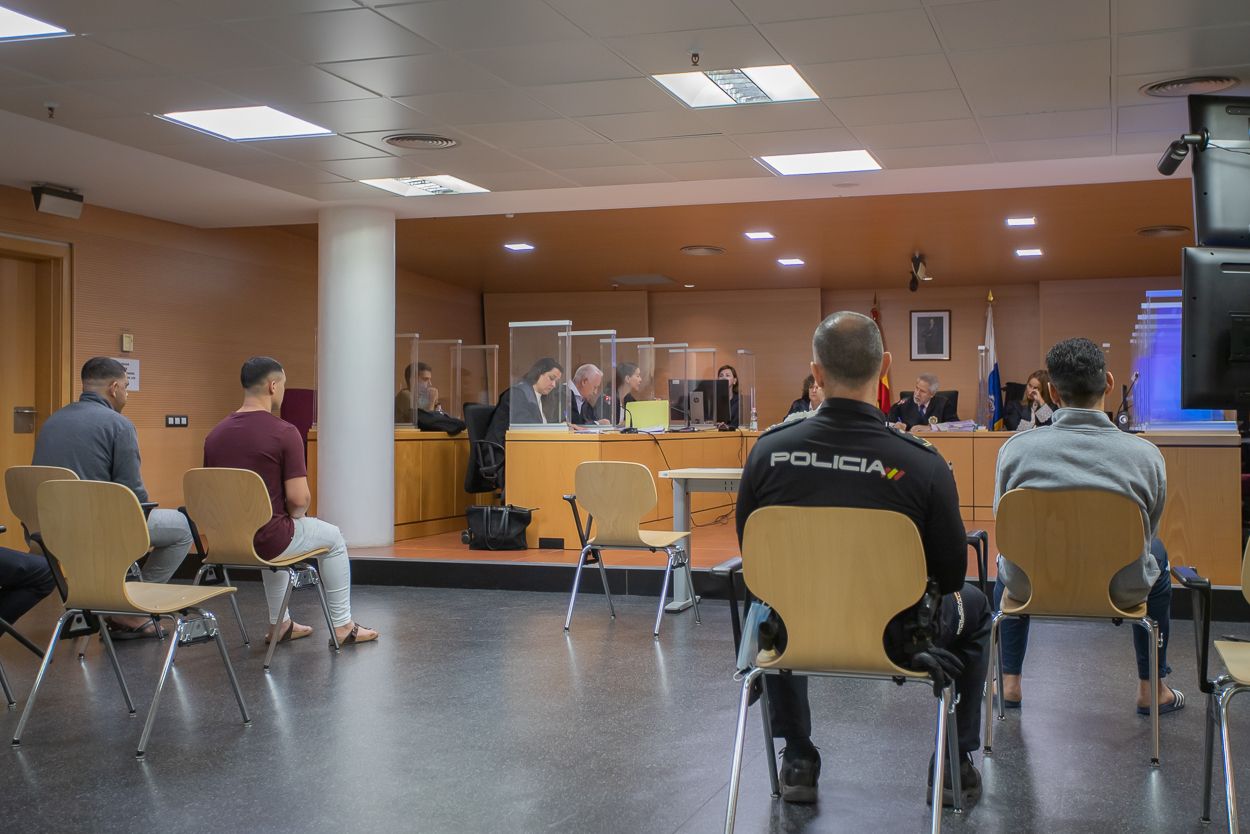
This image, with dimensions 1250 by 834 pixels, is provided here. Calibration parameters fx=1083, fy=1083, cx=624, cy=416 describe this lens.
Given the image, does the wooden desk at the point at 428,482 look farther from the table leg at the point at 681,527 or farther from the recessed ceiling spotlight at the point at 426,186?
the table leg at the point at 681,527

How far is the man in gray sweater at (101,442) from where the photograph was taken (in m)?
4.80

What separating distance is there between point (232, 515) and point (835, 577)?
9.51 feet

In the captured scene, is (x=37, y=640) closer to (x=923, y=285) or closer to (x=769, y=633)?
(x=769, y=633)

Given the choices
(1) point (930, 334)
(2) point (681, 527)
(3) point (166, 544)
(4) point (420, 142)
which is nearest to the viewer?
(3) point (166, 544)

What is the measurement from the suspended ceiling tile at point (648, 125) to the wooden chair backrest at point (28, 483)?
3038mm

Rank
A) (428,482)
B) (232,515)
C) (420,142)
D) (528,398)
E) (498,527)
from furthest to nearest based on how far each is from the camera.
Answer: (428,482)
(528,398)
(498,527)
(420,142)
(232,515)

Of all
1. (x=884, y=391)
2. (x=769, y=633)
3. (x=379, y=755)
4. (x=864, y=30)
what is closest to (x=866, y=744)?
(x=769, y=633)

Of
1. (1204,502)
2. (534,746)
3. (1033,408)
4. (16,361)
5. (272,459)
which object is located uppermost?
(16,361)

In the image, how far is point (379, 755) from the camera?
332 centimetres

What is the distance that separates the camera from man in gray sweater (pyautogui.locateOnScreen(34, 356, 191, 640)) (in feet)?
15.7

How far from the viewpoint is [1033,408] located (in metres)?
10.1

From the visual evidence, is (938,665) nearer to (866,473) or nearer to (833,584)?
(833,584)

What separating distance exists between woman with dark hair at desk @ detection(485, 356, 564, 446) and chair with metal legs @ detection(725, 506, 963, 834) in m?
5.40

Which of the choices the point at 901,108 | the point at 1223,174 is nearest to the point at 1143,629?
the point at 1223,174
